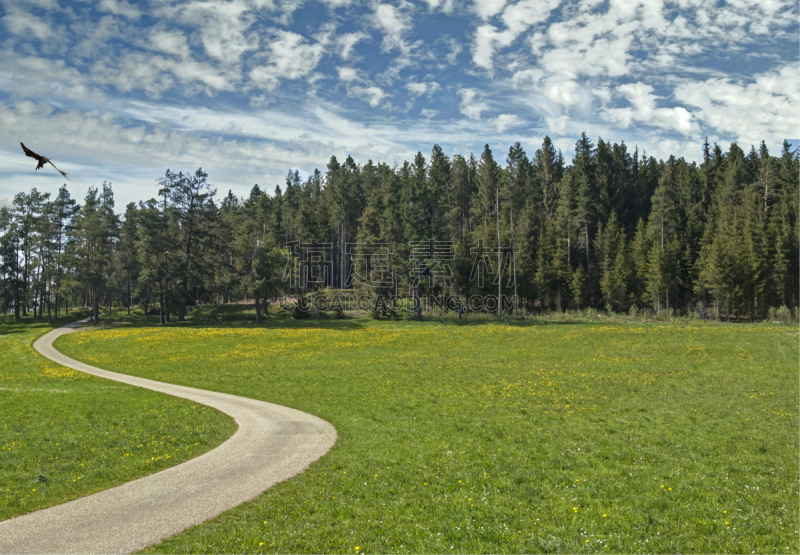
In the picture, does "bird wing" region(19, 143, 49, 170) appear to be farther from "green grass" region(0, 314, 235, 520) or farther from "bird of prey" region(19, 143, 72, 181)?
"green grass" region(0, 314, 235, 520)

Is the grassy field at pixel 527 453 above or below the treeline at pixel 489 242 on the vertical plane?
below

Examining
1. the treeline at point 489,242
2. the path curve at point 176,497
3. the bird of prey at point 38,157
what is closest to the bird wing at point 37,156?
the bird of prey at point 38,157

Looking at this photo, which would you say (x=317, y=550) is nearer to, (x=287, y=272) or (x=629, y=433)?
(x=629, y=433)

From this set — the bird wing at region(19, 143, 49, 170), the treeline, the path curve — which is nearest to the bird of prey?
the bird wing at region(19, 143, 49, 170)

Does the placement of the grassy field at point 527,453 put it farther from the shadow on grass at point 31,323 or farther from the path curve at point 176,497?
the shadow on grass at point 31,323

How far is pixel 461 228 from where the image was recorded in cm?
12456

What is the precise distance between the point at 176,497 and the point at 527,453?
9890 mm

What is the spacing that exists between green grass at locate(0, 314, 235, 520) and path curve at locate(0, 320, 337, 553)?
74 centimetres

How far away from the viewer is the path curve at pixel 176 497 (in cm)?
933

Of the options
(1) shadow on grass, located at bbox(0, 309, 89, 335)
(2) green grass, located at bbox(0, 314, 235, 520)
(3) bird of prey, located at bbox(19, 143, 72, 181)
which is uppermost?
(3) bird of prey, located at bbox(19, 143, 72, 181)

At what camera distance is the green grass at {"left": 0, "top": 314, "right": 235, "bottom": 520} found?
12.2 meters

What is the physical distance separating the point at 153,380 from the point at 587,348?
115 feet

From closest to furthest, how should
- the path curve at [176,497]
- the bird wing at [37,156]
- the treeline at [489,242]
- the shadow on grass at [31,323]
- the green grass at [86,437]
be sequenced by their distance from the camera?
the bird wing at [37,156]
the path curve at [176,497]
the green grass at [86,437]
the shadow on grass at [31,323]
the treeline at [489,242]

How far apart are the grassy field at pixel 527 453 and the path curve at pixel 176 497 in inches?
24.3
